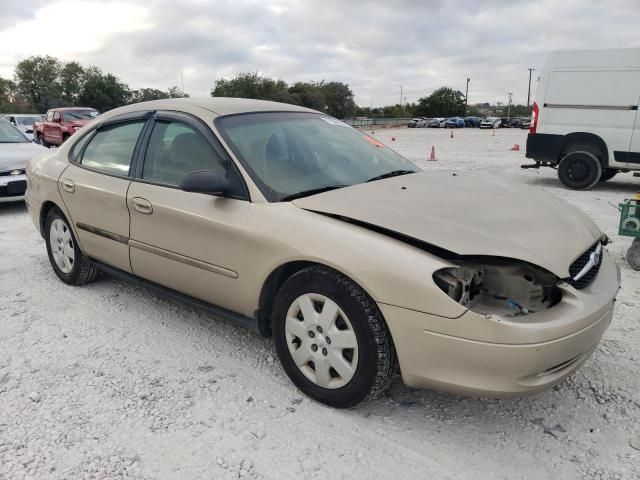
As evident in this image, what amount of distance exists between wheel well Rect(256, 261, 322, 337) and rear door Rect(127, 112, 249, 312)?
0.15 meters

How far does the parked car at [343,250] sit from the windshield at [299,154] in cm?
1

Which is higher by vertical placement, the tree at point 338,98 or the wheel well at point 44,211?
the tree at point 338,98

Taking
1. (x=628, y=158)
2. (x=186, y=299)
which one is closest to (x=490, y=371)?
(x=186, y=299)

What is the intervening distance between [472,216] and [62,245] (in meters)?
3.51

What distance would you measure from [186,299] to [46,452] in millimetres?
1171

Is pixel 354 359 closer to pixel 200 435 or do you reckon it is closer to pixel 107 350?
pixel 200 435

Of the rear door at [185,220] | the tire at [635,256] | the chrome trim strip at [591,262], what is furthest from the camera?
the tire at [635,256]

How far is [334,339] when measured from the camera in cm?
251

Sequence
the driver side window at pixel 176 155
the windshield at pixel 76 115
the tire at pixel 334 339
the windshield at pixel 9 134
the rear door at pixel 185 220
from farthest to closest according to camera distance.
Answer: the windshield at pixel 76 115, the windshield at pixel 9 134, the driver side window at pixel 176 155, the rear door at pixel 185 220, the tire at pixel 334 339

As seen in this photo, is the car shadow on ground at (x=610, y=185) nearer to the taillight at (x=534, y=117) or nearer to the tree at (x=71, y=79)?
the taillight at (x=534, y=117)

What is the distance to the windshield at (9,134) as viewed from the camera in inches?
332

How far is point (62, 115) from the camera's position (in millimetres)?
17078

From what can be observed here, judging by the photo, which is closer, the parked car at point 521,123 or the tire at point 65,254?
the tire at point 65,254

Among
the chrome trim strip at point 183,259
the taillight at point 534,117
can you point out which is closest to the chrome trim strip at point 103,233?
the chrome trim strip at point 183,259
